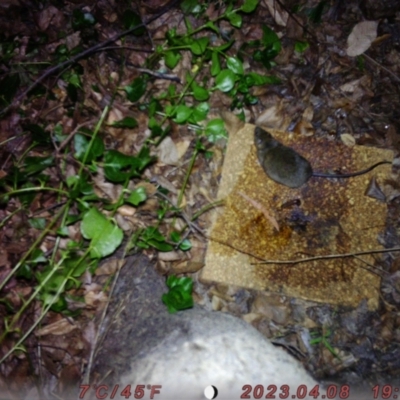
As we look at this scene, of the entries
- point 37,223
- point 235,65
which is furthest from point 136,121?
point 37,223

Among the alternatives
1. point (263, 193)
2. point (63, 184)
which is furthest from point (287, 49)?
point (63, 184)

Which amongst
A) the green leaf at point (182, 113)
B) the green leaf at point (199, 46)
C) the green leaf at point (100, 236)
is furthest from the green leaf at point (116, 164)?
the green leaf at point (199, 46)

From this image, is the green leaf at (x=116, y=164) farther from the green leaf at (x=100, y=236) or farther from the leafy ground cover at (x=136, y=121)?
the green leaf at (x=100, y=236)

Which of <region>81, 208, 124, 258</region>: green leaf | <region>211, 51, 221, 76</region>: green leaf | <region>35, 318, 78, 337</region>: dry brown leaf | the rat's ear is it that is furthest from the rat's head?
<region>35, 318, 78, 337</region>: dry brown leaf

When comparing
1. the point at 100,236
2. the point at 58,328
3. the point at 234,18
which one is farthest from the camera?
the point at 234,18

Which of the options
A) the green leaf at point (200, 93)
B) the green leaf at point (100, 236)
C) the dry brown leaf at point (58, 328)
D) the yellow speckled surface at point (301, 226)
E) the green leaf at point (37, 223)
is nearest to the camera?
the green leaf at point (100, 236)

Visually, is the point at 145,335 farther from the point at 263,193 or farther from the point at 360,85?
the point at 360,85

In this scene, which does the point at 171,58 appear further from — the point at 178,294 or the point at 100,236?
the point at 178,294
